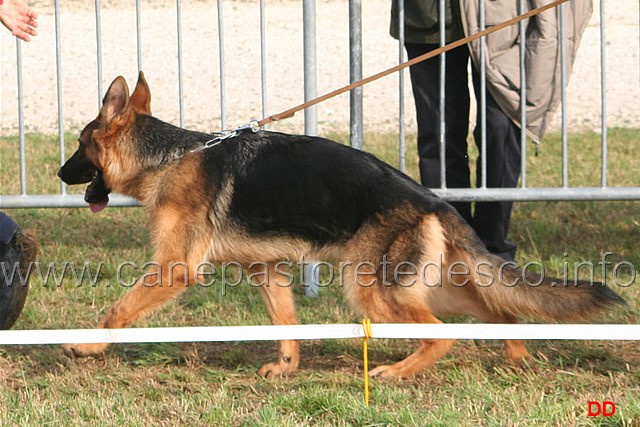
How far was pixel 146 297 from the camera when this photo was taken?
459 cm

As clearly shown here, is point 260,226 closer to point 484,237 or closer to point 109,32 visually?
point 484,237

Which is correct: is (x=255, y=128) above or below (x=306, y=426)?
above

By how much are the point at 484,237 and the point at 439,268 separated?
186cm

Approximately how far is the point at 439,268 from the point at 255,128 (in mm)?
1156

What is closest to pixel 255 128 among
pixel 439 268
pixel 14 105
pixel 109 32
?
pixel 439 268

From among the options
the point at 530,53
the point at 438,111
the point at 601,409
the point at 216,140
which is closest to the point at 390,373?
the point at 601,409

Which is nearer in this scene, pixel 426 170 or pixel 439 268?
pixel 439 268

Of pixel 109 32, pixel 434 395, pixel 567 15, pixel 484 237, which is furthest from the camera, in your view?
pixel 109 32

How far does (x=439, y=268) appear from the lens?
4484mm

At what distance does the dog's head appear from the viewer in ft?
16.0

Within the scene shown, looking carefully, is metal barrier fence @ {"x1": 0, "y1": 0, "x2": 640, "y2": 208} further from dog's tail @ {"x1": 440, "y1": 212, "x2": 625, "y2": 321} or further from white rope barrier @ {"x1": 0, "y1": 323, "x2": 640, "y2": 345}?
white rope barrier @ {"x1": 0, "y1": 323, "x2": 640, "y2": 345}

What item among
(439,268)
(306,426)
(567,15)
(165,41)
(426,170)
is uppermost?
(165,41)

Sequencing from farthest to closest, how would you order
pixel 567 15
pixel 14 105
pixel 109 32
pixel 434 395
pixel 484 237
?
pixel 109 32 < pixel 14 105 < pixel 484 237 < pixel 567 15 < pixel 434 395

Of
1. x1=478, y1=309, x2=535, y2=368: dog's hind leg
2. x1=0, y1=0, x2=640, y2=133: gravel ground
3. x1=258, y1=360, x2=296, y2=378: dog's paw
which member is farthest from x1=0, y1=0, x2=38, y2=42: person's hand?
x1=0, y1=0, x2=640, y2=133: gravel ground
